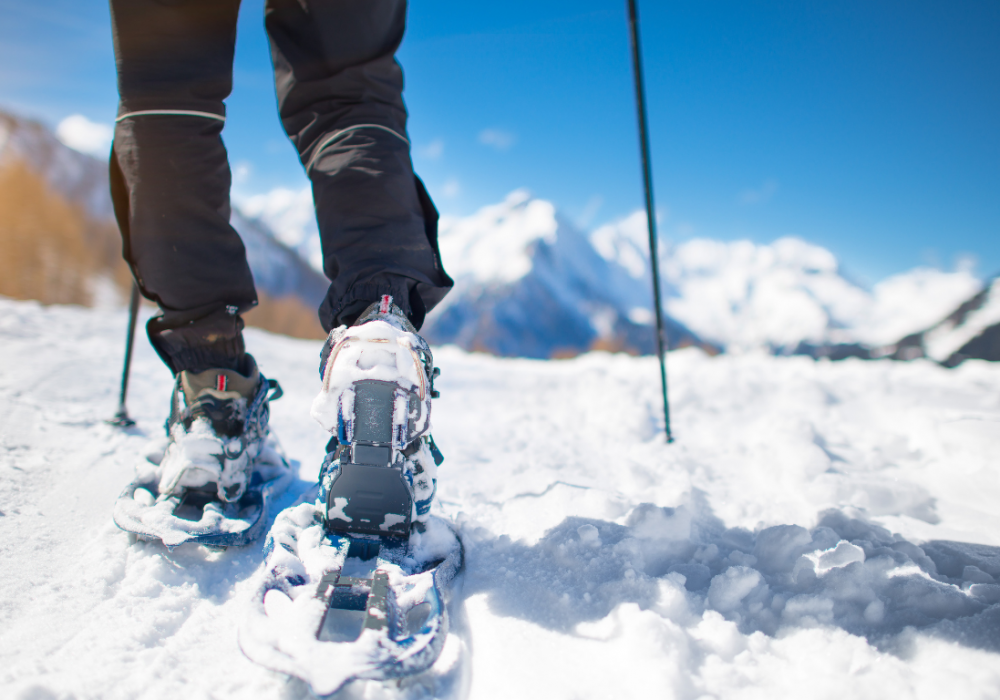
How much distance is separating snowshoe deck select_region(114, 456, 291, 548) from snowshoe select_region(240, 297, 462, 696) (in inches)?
6.8

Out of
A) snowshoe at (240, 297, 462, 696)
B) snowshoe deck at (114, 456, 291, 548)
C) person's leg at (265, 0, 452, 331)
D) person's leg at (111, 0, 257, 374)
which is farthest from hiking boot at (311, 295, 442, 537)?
person's leg at (111, 0, 257, 374)

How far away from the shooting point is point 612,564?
99cm

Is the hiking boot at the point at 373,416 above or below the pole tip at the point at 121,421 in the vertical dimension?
below

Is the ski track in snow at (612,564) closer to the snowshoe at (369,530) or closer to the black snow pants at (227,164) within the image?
the snowshoe at (369,530)

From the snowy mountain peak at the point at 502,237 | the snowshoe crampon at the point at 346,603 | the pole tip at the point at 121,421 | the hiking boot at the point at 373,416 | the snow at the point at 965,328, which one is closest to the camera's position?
the snowshoe crampon at the point at 346,603

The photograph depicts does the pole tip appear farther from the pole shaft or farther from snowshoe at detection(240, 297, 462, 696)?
snowshoe at detection(240, 297, 462, 696)

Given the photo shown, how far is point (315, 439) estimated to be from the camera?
1.94 metres

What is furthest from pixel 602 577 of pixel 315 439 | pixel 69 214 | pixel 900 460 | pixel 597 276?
pixel 597 276

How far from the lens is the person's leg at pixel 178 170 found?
1.04m

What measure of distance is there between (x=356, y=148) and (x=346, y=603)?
936 millimetres

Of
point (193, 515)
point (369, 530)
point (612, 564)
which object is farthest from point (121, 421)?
point (612, 564)

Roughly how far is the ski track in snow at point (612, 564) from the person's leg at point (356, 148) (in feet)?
1.98

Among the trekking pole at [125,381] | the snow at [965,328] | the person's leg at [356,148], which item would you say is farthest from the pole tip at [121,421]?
the snow at [965,328]

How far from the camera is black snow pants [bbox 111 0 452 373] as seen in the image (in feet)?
3.44
